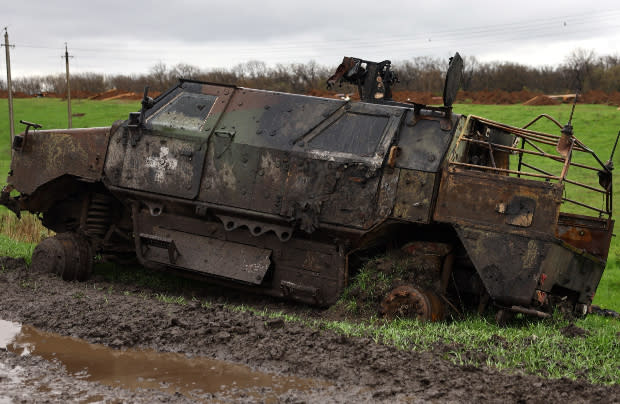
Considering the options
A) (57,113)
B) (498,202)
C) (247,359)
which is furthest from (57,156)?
(57,113)

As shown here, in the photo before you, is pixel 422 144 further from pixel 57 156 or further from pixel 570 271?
pixel 57 156

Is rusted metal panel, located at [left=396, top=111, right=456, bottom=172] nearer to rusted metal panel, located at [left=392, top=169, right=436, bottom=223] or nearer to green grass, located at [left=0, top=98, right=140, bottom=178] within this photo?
rusted metal panel, located at [left=392, top=169, right=436, bottom=223]

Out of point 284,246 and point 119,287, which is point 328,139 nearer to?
point 284,246

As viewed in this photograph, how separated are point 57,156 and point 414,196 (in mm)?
4425

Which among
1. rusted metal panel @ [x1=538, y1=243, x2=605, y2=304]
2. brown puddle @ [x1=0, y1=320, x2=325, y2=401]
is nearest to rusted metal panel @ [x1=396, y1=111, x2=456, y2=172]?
rusted metal panel @ [x1=538, y1=243, x2=605, y2=304]

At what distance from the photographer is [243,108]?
9.05 metres

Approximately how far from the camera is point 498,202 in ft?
25.1

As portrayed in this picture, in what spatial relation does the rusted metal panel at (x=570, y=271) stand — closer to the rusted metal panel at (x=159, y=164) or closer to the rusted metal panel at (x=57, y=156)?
the rusted metal panel at (x=159, y=164)

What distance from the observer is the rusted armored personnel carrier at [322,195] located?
771cm

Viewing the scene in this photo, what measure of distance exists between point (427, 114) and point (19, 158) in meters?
5.02

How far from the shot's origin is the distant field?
31.6 meters

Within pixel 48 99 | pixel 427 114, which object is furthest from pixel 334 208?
pixel 48 99

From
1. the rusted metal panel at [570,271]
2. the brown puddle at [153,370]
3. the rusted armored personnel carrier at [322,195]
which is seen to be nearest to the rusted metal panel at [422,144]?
the rusted armored personnel carrier at [322,195]

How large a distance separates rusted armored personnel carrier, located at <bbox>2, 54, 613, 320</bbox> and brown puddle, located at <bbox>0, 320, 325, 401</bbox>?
237cm
